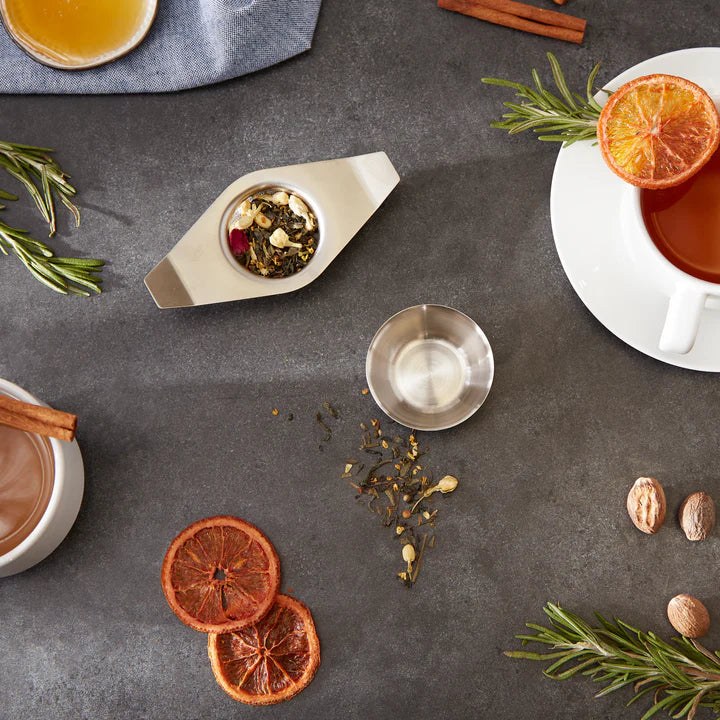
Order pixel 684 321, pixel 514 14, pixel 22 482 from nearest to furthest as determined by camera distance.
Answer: pixel 684 321 < pixel 22 482 < pixel 514 14

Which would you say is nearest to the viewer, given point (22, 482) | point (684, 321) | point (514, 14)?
point (684, 321)

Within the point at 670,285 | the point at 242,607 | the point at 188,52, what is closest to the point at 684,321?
the point at 670,285

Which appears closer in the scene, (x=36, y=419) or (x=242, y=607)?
(x=36, y=419)

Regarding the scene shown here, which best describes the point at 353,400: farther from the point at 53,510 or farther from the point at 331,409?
the point at 53,510

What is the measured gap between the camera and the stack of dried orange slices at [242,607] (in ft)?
3.58

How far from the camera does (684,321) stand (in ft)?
2.97

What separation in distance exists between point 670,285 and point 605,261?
11 cm

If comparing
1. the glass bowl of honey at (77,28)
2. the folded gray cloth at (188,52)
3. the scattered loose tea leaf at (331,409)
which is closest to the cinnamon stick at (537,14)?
the folded gray cloth at (188,52)

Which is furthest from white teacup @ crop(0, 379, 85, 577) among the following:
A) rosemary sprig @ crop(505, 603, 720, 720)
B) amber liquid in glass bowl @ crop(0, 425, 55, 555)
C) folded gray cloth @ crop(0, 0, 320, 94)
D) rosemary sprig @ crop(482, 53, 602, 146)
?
rosemary sprig @ crop(482, 53, 602, 146)

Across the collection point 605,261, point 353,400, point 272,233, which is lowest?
point 353,400

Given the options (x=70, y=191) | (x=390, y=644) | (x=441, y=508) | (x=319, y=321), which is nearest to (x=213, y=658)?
(x=390, y=644)

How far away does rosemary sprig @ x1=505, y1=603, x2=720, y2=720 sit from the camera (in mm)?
1041

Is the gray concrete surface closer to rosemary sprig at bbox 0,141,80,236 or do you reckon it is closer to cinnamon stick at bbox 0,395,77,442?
rosemary sprig at bbox 0,141,80,236

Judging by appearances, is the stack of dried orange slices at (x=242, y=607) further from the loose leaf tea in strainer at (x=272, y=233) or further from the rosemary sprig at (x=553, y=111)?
the rosemary sprig at (x=553, y=111)
